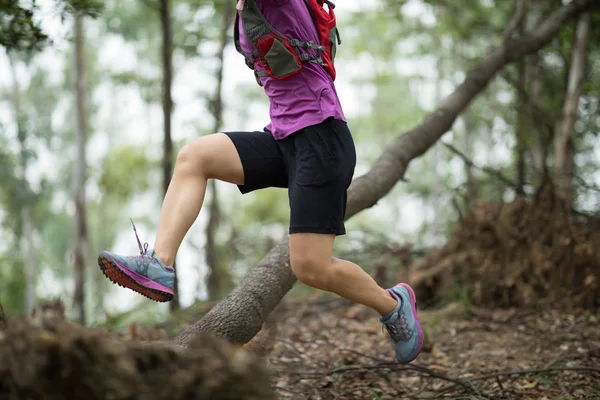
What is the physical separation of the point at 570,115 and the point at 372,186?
3.64 meters

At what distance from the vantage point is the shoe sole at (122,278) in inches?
96.0

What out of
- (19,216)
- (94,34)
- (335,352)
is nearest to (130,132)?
(94,34)

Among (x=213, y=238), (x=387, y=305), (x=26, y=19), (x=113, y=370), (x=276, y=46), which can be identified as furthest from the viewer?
(x=213, y=238)

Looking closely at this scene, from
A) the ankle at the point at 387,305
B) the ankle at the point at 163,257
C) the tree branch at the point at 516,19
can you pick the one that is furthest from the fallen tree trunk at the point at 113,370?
the tree branch at the point at 516,19

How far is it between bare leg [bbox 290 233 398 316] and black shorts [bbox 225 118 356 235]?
6 cm

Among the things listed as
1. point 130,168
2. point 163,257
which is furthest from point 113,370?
point 130,168

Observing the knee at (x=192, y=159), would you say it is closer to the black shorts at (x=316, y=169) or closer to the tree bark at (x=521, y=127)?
the black shorts at (x=316, y=169)

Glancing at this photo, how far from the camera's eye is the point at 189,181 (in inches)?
107

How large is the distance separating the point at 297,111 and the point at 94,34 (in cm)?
2627

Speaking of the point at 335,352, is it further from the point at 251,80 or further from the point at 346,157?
the point at 251,80

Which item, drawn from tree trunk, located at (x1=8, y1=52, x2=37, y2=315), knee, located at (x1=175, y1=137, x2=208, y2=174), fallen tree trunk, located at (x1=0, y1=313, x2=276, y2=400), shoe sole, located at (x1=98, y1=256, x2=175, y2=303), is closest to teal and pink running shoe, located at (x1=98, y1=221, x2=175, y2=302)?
shoe sole, located at (x1=98, y1=256, x2=175, y2=303)

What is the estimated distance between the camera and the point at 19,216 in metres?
22.1

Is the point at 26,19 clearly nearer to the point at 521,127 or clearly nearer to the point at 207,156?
the point at 207,156

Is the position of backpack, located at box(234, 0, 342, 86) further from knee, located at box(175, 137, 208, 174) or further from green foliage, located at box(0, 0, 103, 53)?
green foliage, located at box(0, 0, 103, 53)
